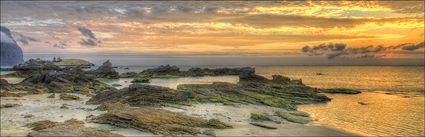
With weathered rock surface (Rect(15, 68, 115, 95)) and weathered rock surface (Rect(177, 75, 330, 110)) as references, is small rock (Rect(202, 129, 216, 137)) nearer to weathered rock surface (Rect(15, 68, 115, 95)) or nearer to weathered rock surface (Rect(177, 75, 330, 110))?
weathered rock surface (Rect(177, 75, 330, 110))

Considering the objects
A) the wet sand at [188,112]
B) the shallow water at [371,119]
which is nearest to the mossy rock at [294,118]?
the shallow water at [371,119]

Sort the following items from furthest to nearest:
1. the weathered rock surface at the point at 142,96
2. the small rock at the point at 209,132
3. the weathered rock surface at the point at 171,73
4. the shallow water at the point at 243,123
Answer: the weathered rock surface at the point at 171,73
the weathered rock surface at the point at 142,96
the shallow water at the point at 243,123
the small rock at the point at 209,132

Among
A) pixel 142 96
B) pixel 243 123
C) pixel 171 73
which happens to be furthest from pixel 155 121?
pixel 171 73

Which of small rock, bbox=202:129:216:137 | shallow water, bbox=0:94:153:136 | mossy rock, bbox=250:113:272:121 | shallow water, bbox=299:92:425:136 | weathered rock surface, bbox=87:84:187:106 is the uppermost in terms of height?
weathered rock surface, bbox=87:84:187:106

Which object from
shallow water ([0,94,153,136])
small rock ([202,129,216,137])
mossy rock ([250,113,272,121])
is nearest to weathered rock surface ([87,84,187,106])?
shallow water ([0,94,153,136])

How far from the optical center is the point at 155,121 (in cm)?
2708

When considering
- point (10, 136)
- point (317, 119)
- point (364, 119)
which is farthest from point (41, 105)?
point (364, 119)

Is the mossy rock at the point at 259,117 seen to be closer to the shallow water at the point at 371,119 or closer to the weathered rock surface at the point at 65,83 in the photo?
the shallow water at the point at 371,119

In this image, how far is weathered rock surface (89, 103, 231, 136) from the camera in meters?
26.0

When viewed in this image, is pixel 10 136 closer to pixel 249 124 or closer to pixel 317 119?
pixel 249 124

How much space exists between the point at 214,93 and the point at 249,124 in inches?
736

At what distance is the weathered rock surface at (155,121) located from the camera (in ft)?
85.1

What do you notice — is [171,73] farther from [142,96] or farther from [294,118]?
[294,118]

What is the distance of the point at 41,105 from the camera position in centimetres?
3797
